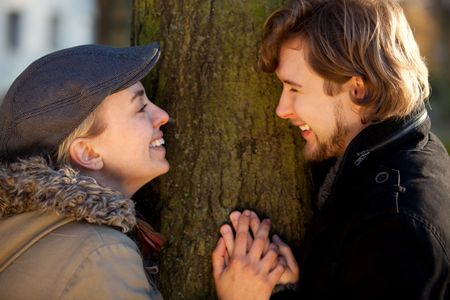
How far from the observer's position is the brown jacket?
9.34ft

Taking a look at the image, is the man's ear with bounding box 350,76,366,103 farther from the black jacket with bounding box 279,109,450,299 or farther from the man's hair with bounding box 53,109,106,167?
the man's hair with bounding box 53,109,106,167

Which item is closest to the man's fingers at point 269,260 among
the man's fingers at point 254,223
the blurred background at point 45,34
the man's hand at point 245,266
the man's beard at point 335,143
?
the man's hand at point 245,266

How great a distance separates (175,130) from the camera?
11.5 ft

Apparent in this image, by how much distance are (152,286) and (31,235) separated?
52 centimetres

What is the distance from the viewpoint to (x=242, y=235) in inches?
130

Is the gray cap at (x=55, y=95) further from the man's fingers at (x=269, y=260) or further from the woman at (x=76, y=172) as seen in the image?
the man's fingers at (x=269, y=260)

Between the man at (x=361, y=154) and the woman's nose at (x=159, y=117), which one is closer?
the man at (x=361, y=154)

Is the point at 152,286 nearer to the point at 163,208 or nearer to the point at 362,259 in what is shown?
the point at 163,208

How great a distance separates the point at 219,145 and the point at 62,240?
860 mm

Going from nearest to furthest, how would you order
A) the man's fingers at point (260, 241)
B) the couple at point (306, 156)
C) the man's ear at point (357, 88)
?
the couple at point (306, 156), the man's ear at point (357, 88), the man's fingers at point (260, 241)

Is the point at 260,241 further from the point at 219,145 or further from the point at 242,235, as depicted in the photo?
the point at 219,145

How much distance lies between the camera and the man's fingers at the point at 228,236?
3.33 meters

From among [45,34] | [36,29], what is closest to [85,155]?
[36,29]

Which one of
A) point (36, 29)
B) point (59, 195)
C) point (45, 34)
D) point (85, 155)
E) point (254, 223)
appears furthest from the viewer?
point (45, 34)
